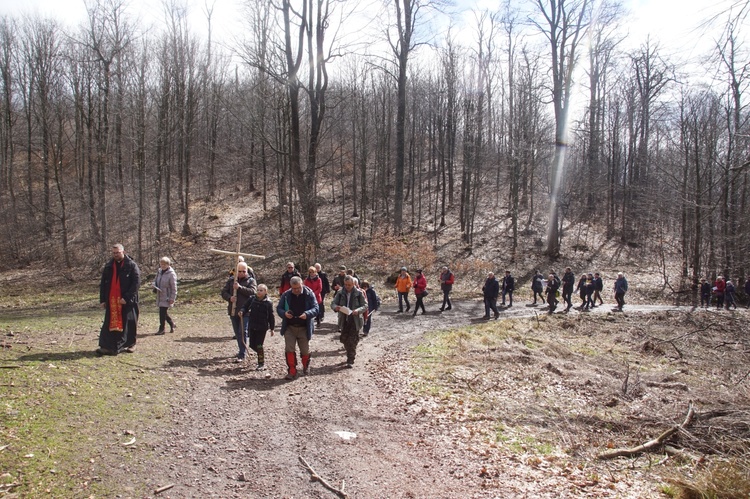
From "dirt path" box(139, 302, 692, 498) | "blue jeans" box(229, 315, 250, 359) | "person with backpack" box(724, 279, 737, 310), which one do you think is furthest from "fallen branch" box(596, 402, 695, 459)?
"person with backpack" box(724, 279, 737, 310)

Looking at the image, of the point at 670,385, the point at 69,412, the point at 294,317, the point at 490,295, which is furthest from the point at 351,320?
the point at 490,295

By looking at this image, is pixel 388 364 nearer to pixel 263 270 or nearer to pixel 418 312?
pixel 418 312

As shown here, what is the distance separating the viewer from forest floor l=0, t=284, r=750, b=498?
5172 mm

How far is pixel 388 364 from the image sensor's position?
1041cm

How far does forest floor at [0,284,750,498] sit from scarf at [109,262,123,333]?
0.63m

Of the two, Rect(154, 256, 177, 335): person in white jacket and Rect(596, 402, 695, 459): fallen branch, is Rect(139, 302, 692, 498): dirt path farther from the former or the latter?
Rect(154, 256, 177, 335): person in white jacket

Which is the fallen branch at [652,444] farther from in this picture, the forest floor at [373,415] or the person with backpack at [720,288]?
the person with backpack at [720,288]

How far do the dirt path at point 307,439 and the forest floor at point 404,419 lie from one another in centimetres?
2

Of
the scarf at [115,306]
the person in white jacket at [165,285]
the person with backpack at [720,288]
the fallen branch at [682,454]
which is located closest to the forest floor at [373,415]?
the fallen branch at [682,454]

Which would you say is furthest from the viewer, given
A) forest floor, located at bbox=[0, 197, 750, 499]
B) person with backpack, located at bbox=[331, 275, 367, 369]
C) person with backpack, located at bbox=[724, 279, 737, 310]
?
person with backpack, located at bbox=[724, 279, 737, 310]

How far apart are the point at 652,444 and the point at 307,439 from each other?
15.5ft

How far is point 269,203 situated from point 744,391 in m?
35.0

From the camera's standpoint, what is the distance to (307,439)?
20.1 feet

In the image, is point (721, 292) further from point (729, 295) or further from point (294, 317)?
point (294, 317)
